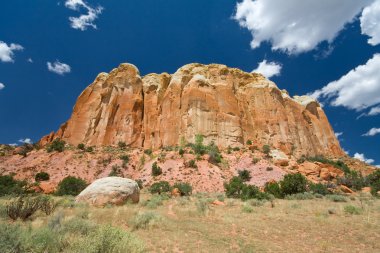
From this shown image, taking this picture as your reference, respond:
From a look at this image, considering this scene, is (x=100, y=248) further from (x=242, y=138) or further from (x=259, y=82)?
(x=259, y=82)

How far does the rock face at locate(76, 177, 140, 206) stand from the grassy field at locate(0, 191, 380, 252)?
1.18 metres

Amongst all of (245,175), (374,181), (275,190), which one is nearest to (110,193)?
(275,190)

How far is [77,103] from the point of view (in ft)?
180

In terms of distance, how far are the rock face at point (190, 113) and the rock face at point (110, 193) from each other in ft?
105

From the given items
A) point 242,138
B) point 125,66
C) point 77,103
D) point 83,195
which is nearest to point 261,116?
point 242,138

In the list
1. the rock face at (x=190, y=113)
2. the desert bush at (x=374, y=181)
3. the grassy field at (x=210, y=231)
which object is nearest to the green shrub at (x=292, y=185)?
the desert bush at (x=374, y=181)

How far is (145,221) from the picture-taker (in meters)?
9.42

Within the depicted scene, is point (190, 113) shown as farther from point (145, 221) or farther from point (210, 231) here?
point (210, 231)

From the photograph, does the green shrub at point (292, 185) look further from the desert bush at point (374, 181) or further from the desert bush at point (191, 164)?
the desert bush at point (191, 164)

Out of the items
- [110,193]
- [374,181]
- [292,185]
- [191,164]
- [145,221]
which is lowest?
[145,221]

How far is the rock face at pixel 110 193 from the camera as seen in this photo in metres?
13.6

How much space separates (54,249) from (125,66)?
53695mm

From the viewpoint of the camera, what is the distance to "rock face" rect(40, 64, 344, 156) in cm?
4903

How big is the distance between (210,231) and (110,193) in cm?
664
